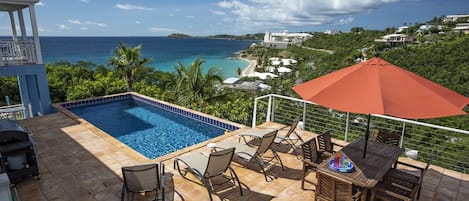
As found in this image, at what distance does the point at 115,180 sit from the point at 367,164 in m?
4.30

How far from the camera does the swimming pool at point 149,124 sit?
822cm

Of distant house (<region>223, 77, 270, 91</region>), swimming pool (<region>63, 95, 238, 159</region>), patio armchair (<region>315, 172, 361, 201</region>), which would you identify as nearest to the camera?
patio armchair (<region>315, 172, 361, 201</region>)

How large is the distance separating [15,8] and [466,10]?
46.9 m

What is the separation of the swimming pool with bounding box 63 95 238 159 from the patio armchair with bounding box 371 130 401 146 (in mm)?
4366

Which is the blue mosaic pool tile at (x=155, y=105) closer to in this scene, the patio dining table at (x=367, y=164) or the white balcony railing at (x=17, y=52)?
the white balcony railing at (x=17, y=52)

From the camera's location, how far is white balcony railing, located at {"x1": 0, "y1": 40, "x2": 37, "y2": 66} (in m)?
8.41

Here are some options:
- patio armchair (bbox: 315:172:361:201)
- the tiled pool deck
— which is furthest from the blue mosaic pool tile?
patio armchair (bbox: 315:172:361:201)

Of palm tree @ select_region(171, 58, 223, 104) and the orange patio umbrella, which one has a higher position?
the orange patio umbrella

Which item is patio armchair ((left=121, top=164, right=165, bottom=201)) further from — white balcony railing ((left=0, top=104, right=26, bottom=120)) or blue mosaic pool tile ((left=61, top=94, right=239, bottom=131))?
white balcony railing ((left=0, top=104, right=26, bottom=120))

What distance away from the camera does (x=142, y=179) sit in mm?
3816

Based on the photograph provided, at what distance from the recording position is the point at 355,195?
3568mm

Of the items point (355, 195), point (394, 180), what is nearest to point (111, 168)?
point (355, 195)

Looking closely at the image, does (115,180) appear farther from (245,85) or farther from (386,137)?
(245,85)

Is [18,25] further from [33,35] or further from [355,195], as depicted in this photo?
[355,195]
